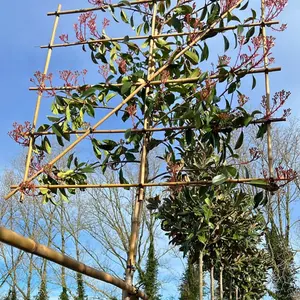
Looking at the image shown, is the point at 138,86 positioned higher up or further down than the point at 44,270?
further down

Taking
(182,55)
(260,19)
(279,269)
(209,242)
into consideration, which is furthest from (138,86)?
(279,269)

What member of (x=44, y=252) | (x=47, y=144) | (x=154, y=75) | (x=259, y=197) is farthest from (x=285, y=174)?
(x=47, y=144)

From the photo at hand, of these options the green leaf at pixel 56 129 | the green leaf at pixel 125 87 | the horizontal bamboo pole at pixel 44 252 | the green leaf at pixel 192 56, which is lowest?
the horizontal bamboo pole at pixel 44 252

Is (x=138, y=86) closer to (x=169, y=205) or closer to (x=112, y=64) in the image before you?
(x=112, y=64)

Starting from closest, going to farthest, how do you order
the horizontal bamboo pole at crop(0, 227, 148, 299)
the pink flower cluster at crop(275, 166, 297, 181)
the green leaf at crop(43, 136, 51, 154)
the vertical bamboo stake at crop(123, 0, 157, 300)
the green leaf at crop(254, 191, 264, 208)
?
the horizontal bamboo pole at crop(0, 227, 148, 299) < the pink flower cluster at crop(275, 166, 297, 181) < the vertical bamboo stake at crop(123, 0, 157, 300) < the green leaf at crop(254, 191, 264, 208) < the green leaf at crop(43, 136, 51, 154)

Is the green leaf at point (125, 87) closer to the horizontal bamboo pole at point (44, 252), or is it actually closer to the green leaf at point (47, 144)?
the green leaf at point (47, 144)

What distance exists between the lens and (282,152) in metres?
12.6

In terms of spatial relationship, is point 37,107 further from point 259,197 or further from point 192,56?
point 259,197

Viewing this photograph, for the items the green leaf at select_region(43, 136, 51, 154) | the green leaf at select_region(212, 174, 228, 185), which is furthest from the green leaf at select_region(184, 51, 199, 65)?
→ the green leaf at select_region(43, 136, 51, 154)

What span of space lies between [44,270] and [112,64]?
12.3 m

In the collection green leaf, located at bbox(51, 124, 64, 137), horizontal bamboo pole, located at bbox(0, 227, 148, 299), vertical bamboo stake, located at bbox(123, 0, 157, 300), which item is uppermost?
green leaf, located at bbox(51, 124, 64, 137)

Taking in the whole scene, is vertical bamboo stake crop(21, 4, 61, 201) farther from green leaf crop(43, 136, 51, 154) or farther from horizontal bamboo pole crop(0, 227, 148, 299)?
horizontal bamboo pole crop(0, 227, 148, 299)

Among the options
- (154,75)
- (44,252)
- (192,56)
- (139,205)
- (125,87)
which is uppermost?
(192,56)

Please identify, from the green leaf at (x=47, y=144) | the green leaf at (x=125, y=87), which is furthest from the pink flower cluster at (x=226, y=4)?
the green leaf at (x=47, y=144)
